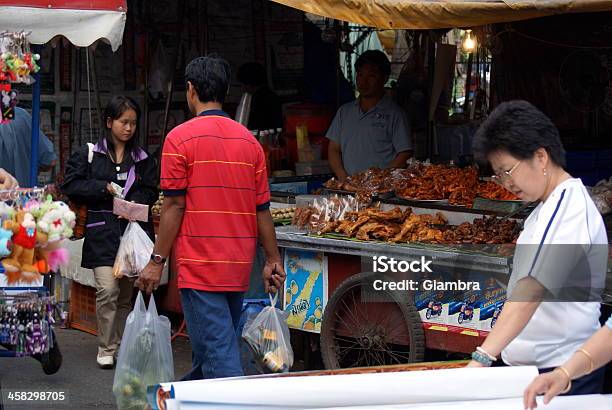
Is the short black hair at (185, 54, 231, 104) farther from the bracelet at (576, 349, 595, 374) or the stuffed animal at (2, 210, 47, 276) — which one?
the bracelet at (576, 349, 595, 374)

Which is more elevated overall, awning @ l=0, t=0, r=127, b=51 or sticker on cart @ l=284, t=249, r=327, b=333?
awning @ l=0, t=0, r=127, b=51

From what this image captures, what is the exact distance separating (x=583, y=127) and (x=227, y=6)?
11.6 feet

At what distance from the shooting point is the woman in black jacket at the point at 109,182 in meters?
7.09

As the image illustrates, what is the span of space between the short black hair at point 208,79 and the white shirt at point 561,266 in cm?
225

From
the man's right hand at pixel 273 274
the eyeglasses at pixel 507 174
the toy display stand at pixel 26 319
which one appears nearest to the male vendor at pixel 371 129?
the man's right hand at pixel 273 274

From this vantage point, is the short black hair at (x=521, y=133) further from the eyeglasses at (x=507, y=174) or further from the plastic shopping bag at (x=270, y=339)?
the plastic shopping bag at (x=270, y=339)

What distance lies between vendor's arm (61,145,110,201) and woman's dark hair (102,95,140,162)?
16 centimetres

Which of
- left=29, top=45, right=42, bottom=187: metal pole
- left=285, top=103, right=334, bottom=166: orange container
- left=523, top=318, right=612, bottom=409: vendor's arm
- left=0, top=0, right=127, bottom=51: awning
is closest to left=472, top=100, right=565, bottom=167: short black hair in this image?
left=523, top=318, right=612, bottom=409: vendor's arm

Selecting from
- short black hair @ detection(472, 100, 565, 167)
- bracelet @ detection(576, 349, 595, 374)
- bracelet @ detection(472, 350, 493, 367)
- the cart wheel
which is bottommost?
the cart wheel

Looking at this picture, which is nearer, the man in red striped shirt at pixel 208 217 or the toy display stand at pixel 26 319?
the man in red striped shirt at pixel 208 217

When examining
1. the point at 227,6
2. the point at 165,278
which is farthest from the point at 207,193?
the point at 227,6

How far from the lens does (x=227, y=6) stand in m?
10.5

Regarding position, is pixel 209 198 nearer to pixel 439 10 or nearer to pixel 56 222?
pixel 56 222

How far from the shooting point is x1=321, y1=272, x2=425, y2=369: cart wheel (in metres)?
6.66
